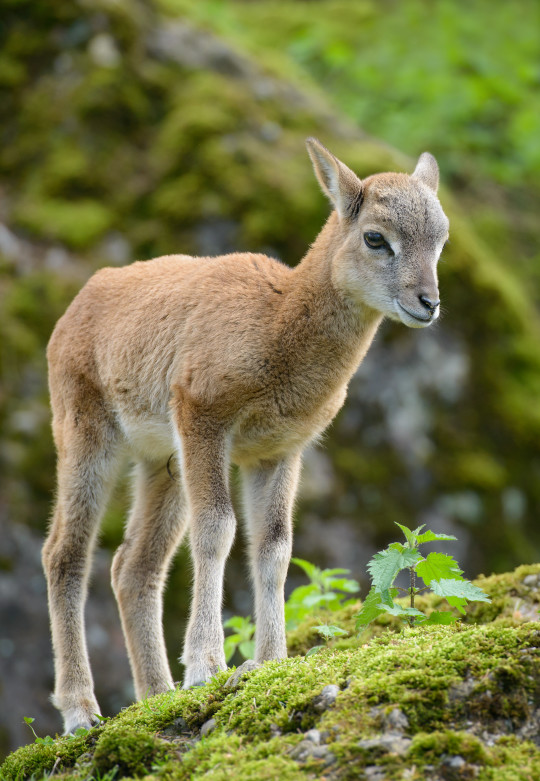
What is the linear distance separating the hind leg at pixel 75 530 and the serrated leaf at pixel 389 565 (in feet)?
9.61

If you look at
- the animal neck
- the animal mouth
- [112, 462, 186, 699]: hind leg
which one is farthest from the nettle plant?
[112, 462, 186, 699]: hind leg

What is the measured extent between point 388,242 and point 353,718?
340 cm

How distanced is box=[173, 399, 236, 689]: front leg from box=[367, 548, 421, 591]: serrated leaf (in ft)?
4.57

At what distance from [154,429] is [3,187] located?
Result: 22.6 feet

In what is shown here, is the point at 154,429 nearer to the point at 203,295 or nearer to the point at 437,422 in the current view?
the point at 203,295

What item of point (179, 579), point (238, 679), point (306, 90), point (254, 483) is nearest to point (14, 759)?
point (238, 679)

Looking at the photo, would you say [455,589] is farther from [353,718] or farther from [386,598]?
[353,718]

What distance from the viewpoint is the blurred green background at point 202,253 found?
34.5ft

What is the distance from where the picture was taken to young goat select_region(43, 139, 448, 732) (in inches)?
246

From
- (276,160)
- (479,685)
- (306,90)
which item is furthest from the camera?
(306,90)

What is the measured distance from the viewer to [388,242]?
20.8 ft

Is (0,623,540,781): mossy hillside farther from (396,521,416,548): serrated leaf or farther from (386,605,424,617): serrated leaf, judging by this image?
(396,521,416,548): serrated leaf

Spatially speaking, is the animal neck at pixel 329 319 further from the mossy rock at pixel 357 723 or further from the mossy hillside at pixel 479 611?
the mossy rock at pixel 357 723

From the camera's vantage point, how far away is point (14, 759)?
16.7ft
